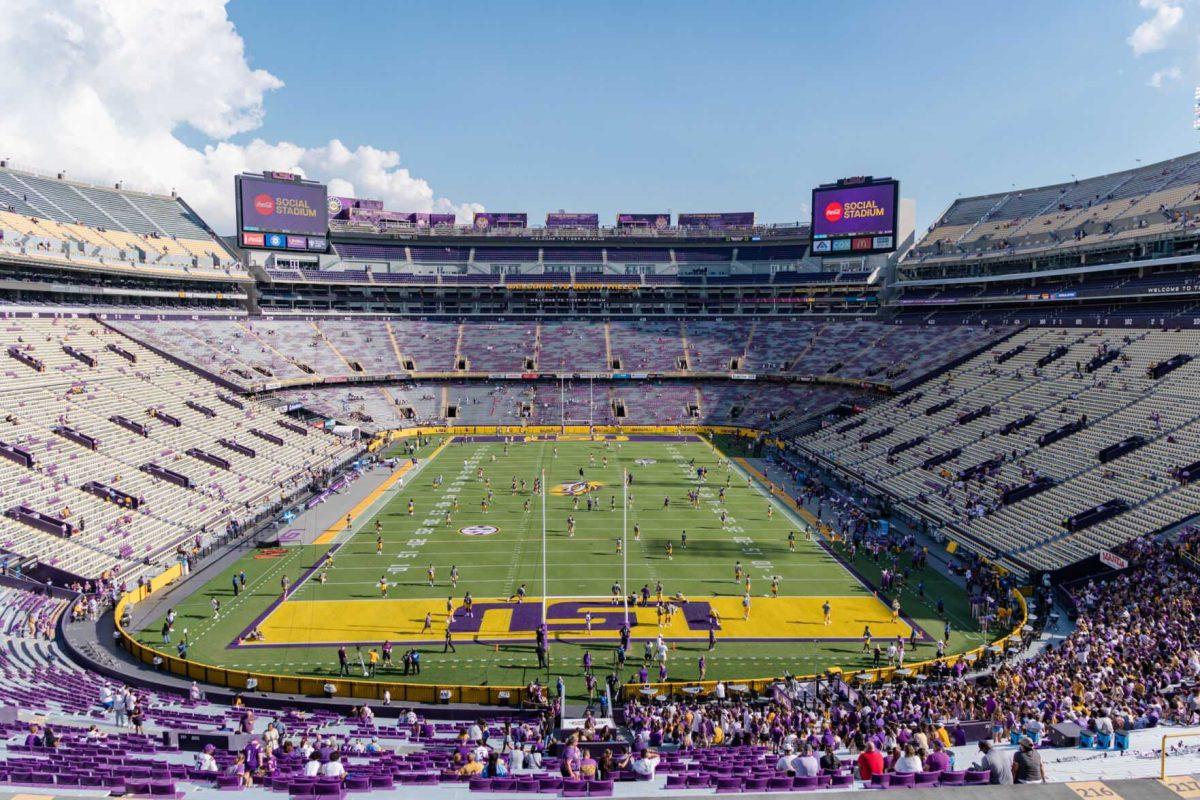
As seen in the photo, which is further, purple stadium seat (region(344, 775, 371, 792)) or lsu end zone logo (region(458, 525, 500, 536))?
lsu end zone logo (region(458, 525, 500, 536))

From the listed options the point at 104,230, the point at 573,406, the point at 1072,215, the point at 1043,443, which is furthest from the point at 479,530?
the point at 1072,215

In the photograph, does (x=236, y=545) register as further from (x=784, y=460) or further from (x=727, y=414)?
(x=727, y=414)

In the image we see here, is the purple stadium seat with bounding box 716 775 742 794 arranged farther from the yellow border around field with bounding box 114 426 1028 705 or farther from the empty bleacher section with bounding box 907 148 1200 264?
the empty bleacher section with bounding box 907 148 1200 264

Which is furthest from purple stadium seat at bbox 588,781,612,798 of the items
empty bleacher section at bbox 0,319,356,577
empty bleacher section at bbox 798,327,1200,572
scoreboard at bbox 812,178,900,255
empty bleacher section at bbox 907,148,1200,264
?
scoreboard at bbox 812,178,900,255

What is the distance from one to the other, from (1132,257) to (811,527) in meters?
33.0

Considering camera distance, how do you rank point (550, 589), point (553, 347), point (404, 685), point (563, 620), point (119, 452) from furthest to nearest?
point (553, 347) → point (119, 452) → point (550, 589) → point (563, 620) → point (404, 685)

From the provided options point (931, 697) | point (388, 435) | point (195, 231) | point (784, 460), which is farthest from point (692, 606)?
point (195, 231)

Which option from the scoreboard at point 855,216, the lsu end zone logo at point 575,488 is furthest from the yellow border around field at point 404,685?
the scoreboard at point 855,216

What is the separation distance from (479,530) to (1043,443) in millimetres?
27548

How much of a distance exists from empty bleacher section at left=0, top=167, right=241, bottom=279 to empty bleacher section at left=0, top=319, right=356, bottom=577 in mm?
7476

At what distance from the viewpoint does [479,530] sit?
3522 cm

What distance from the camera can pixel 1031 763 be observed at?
29.6 ft

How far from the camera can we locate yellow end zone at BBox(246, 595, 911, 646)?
24.0 meters

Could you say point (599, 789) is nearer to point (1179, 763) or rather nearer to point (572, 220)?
point (1179, 763)
